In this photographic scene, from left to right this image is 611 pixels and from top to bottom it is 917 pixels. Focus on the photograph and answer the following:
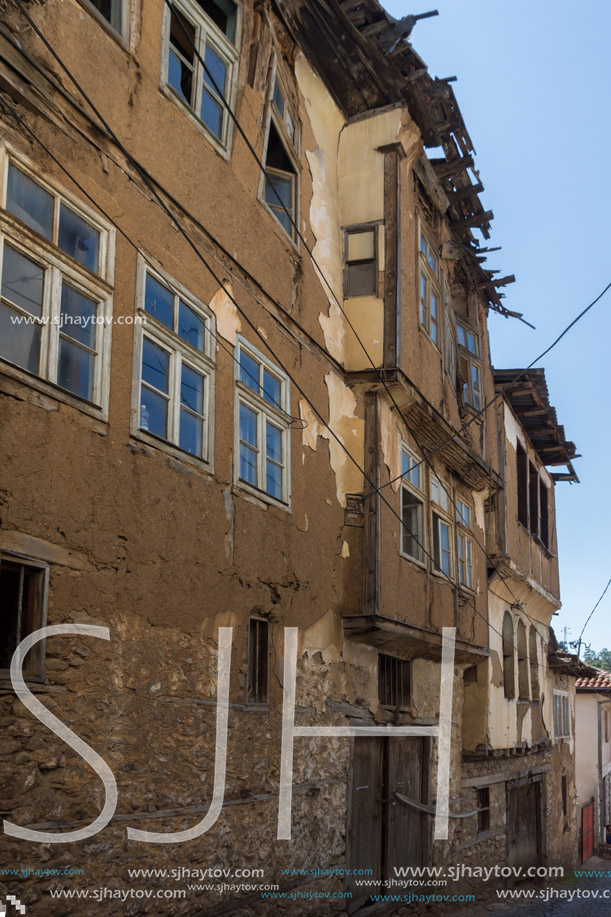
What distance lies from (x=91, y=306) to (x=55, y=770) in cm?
325

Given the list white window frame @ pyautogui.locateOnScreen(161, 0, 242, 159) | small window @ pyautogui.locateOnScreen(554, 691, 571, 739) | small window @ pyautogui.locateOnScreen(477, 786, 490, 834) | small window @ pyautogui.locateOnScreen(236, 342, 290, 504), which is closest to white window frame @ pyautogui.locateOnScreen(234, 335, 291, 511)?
small window @ pyautogui.locateOnScreen(236, 342, 290, 504)

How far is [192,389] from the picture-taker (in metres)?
8.21

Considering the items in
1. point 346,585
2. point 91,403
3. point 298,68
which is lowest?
point 346,585

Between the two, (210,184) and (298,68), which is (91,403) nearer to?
(210,184)

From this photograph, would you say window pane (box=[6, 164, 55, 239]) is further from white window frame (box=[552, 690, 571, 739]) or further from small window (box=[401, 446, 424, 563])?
white window frame (box=[552, 690, 571, 739])

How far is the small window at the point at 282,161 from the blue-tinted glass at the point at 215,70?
1100mm

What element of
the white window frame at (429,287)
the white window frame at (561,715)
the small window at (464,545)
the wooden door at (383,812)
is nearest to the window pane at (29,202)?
Answer: the wooden door at (383,812)

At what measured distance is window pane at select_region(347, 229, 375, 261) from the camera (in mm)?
12156

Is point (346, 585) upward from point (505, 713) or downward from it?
upward

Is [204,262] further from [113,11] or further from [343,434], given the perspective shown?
[343,434]

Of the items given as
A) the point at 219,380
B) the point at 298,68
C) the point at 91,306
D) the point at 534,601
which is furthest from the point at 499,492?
the point at 91,306

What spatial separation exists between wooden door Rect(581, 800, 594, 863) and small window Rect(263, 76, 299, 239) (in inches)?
881

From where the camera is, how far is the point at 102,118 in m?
7.30

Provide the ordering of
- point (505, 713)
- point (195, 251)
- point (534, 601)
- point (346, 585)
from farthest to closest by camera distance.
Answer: point (534, 601)
point (505, 713)
point (346, 585)
point (195, 251)
